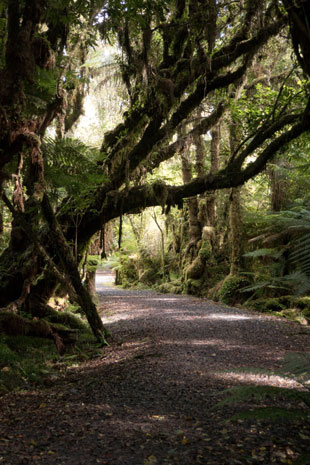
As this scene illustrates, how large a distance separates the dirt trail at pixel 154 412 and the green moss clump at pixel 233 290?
17.0 feet

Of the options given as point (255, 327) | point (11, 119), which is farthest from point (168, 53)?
point (255, 327)

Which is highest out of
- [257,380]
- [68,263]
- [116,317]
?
[68,263]

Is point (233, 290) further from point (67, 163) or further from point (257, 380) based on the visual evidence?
point (257, 380)

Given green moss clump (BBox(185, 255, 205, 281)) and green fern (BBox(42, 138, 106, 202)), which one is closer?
green fern (BBox(42, 138, 106, 202))

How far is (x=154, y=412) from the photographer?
3539 mm

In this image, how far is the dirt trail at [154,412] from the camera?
2703mm

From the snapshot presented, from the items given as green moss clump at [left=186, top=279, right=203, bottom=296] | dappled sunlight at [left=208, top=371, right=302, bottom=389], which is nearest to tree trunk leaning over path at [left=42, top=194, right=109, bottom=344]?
dappled sunlight at [left=208, top=371, right=302, bottom=389]

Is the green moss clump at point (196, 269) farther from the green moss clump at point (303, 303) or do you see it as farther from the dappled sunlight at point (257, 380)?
the dappled sunlight at point (257, 380)

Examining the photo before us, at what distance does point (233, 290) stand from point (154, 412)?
9.38 meters

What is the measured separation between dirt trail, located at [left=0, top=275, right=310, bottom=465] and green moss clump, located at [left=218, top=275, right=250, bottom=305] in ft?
17.0

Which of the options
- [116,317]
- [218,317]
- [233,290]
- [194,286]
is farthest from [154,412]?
[194,286]

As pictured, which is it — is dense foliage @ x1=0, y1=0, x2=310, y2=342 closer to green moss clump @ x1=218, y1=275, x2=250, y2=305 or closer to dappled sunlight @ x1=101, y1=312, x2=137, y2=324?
dappled sunlight @ x1=101, y1=312, x2=137, y2=324

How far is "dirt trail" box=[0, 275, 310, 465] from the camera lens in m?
2.70

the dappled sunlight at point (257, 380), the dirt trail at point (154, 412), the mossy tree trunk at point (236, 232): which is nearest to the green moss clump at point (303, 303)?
the dirt trail at point (154, 412)
